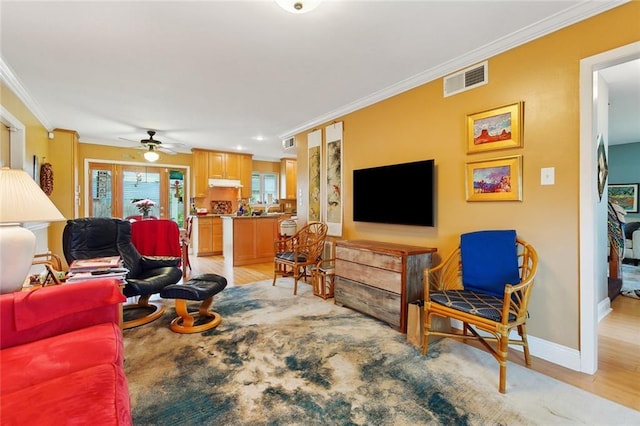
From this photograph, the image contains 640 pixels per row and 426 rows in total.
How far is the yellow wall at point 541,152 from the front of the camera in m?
2.12

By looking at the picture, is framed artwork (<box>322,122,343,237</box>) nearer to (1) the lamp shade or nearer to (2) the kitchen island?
(2) the kitchen island

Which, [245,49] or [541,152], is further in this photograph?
[245,49]

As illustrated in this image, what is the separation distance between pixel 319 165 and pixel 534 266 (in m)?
3.23

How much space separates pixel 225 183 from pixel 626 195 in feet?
29.7

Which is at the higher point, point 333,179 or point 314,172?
point 314,172

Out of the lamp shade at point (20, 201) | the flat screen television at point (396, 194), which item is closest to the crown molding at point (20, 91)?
the lamp shade at point (20, 201)

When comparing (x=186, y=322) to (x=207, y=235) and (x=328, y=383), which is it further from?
(x=207, y=235)

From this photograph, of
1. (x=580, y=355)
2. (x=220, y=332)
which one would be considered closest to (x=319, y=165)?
(x=220, y=332)

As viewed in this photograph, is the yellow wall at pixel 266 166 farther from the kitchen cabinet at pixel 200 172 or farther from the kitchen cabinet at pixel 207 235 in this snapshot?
the kitchen cabinet at pixel 207 235

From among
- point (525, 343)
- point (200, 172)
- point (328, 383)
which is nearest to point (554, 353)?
point (525, 343)

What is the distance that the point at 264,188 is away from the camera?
8.67m

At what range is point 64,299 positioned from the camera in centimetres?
150

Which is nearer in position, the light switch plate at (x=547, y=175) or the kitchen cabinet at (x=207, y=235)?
the light switch plate at (x=547, y=175)

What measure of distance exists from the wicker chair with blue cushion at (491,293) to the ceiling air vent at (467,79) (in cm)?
135
